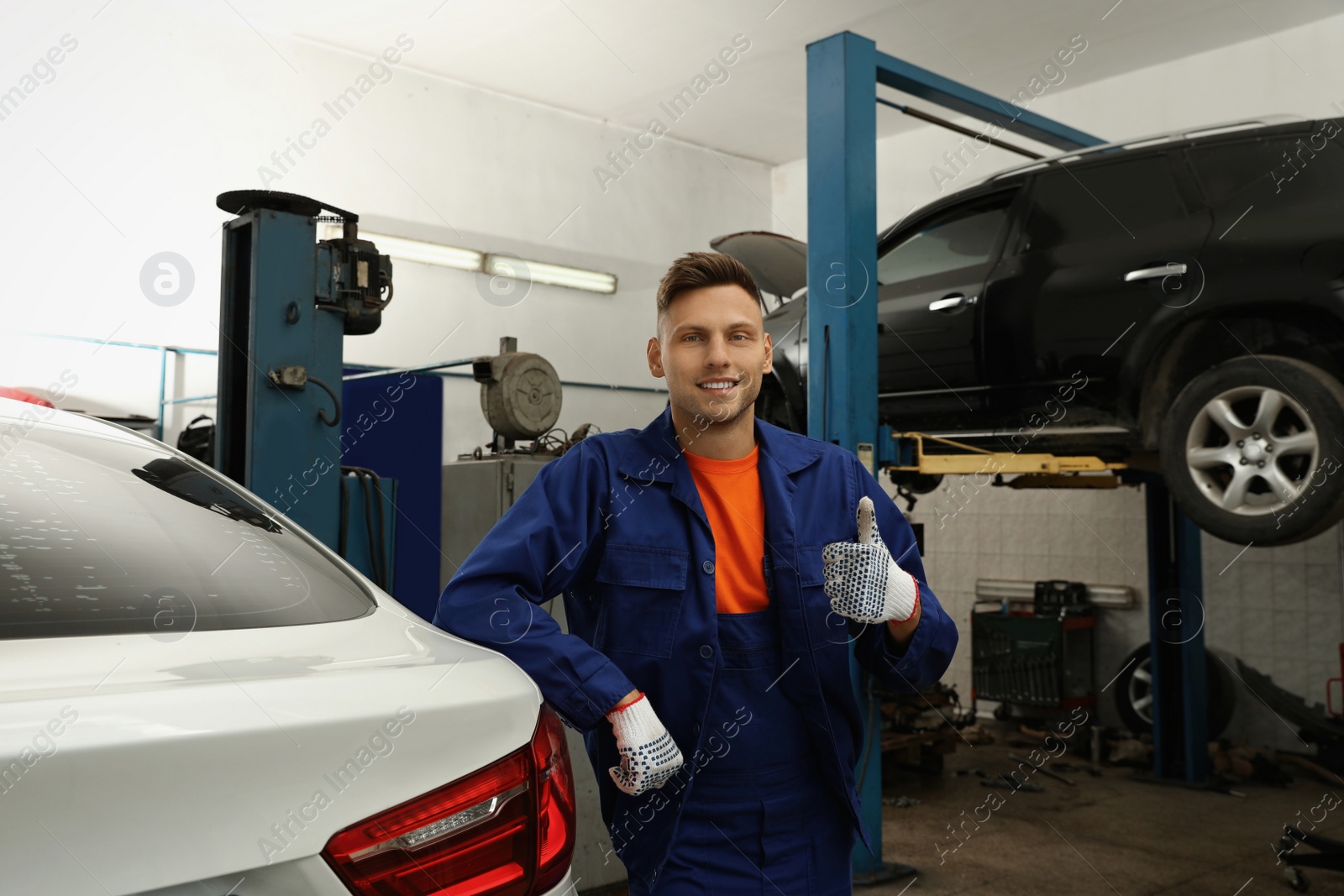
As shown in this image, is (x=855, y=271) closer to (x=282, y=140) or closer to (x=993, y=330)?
(x=993, y=330)

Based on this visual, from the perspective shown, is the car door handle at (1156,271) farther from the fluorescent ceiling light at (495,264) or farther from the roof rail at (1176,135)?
the fluorescent ceiling light at (495,264)

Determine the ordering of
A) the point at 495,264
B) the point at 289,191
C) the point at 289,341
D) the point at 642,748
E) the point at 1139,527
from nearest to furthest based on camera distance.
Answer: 1. the point at 642,748
2. the point at 289,341
3. the point at 289,191
4. the point at 1139,527
5. the point at 495,264

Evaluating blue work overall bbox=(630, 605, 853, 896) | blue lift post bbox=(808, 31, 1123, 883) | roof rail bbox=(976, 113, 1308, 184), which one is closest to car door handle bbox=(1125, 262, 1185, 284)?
roof rail bbox=(976, 113, 1308, 184)

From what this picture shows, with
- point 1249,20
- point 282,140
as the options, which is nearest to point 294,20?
point 282,140

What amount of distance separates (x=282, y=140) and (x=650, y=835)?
7.02 meters

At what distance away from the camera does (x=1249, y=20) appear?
22.2ft

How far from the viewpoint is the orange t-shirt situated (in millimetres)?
1691

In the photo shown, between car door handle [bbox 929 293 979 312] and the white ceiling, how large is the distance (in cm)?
374

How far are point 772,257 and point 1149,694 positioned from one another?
3.94 meters

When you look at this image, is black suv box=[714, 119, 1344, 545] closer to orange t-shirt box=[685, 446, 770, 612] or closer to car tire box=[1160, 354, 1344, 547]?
car tire box=[1160, 354, 1344, 547]

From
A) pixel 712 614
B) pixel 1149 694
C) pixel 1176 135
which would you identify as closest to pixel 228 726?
pixel 712 614

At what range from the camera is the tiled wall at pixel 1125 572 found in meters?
6.27

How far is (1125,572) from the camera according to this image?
727 centimetres

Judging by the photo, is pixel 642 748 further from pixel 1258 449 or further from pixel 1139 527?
pixel 1139 527
